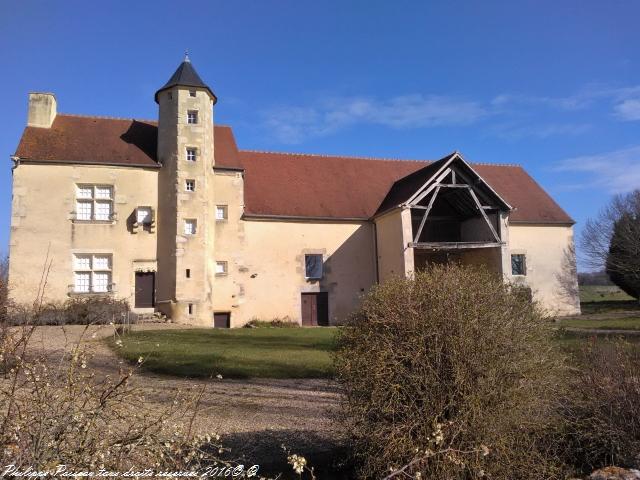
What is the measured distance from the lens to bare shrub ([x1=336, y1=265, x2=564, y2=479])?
432 centimetres

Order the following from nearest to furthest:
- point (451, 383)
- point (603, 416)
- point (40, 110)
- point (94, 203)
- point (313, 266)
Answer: point (451, 383), point (603, 416), point (94, 203), point (40, 110), point (313, 266)

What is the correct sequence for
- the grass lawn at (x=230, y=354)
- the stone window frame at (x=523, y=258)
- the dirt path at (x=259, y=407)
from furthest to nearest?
1. the stone window frame at (x=523, y=258)
2. the grass lawn at (x=230, y=354)
3. the dirt path at (x=259, y=407)

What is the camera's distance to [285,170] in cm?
2458

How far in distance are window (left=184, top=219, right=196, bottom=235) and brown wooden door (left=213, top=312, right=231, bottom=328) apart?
3559 millimetres

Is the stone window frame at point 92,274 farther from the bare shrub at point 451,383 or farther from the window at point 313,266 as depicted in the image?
the bare shrub at point 451,383

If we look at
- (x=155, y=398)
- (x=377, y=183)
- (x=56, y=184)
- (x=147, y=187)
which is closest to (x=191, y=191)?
(x=147, y=187)

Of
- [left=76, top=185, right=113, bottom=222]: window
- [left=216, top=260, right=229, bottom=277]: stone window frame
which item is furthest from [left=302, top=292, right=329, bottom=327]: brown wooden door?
[left=76, top=185, right=113, bottom=222]: window

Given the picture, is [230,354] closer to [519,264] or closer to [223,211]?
[223,211]

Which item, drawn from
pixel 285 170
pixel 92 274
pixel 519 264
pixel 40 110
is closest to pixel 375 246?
pixel 285 170

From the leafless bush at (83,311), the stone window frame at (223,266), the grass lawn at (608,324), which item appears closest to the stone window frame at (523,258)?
the grass lawn at (608,324)

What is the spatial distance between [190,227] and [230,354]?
9.53m

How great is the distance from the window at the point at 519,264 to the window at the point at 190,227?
1489cm

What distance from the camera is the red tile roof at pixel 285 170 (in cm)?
2003

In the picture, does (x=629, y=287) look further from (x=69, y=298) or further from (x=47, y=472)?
(x=47, y=472)
